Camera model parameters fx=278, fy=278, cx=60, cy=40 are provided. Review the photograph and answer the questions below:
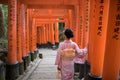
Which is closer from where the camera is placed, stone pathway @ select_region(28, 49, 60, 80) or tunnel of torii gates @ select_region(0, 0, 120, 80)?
tunnel of torii gates @ select_region(0, 0, 120, 80)

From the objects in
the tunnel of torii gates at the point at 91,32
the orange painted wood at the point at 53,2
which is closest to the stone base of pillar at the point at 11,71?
the tunnel of torii gates at the point at 91,32

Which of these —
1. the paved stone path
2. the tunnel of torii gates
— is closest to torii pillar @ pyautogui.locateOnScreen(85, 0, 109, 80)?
the tunnel of torii gates

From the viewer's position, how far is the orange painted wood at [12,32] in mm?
11703

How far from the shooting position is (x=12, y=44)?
11.9 metres

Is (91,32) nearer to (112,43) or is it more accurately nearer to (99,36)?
(99,36)

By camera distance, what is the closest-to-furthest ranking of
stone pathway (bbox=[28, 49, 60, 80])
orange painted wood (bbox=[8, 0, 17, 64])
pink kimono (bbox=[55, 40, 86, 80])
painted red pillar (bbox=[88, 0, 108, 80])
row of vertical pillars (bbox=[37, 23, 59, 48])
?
pink kimono (bbox=[55, 40, 86, 80]) → painted red pillar (bbox=[88, 0, 108, 80]) → orange painted wood (bbox=[8, 0, 17, 64]) → stone pathway (bbox=[28, 49, 60, 80]) → row of vertical pillars (bbox=[37, 23, 59, 48])

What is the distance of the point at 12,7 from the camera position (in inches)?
461

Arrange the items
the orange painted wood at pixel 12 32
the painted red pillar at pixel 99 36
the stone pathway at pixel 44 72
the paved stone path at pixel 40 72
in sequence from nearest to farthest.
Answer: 1. the painted red pillar at pixel 99 36
2. the orange painted wood at pixel 12 32
3. the paved stone path at pixel 40 72
4. the stone pathway at pixel 44 72

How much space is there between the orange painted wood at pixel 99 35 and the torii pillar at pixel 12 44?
5.06 m

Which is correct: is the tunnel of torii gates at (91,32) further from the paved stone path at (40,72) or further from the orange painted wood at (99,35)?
the paved stone path at (40,72)

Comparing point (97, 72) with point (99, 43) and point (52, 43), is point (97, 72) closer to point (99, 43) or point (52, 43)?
point (99, 43)

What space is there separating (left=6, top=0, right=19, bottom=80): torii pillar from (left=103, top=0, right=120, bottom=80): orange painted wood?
607 centimetres

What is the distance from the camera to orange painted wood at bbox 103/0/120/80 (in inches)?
253

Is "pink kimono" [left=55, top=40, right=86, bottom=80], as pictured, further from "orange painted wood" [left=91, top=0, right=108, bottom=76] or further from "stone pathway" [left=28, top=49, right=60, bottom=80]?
"stone pathway" [left=28, top=49, right=60, bottom=80]
